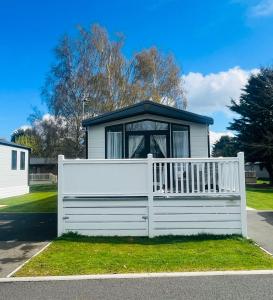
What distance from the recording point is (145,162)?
7555 millimetres

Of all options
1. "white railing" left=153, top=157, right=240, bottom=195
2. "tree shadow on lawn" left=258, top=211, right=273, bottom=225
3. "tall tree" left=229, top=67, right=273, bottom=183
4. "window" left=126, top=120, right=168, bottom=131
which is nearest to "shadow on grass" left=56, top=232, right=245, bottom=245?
"white railing" left=153, top=157, right=240, bottom=195

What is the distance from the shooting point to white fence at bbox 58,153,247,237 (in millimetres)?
7348

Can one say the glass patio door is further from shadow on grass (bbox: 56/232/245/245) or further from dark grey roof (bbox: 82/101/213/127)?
shadow on grass (bbox: 56/232/245/245)

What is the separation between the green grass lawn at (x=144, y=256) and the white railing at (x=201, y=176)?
1009 millimetres

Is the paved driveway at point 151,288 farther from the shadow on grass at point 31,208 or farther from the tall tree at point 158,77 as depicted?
the tall tree at point 158,77

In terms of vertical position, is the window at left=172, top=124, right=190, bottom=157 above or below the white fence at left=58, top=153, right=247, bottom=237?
above

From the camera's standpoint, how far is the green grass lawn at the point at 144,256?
517 cm

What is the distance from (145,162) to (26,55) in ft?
57.4

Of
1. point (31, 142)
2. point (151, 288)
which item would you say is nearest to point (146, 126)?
point (151, 288)

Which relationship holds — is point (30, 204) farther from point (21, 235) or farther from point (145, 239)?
point (145, 239)

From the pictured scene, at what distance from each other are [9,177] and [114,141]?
32.8ft

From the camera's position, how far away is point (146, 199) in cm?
744

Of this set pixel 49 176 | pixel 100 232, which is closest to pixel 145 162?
pixel 100 232

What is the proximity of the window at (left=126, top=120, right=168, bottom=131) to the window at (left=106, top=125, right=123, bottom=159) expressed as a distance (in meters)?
0.34
